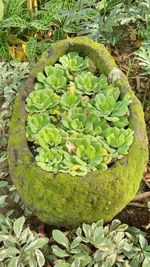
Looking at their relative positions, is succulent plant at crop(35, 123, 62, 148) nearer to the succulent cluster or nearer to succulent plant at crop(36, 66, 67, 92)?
the succulent cluster

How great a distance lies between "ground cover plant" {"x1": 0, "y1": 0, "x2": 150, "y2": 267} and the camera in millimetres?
2564

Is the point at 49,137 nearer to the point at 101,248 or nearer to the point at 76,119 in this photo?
the point at 76,119

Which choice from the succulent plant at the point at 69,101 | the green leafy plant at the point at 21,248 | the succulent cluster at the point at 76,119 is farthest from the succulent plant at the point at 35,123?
the green leafy plant at the point at 21,248

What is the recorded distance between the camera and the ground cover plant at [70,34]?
8.41 feet

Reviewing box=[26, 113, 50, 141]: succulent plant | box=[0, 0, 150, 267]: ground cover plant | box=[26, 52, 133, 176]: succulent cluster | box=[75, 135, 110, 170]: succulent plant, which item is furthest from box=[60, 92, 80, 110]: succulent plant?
box=[0, 0, 150, 267]: ground cover plant

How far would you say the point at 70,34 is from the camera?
10.8ft

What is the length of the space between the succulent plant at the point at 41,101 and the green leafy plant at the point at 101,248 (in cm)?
54

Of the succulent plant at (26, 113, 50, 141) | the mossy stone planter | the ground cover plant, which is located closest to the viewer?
the mossy stone planter

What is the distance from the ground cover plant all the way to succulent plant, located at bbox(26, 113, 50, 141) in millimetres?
312

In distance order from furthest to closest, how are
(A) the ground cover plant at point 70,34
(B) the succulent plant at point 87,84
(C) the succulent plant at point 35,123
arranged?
(A) the ground cover plant at point 70,34 < (B) the succulent plant at point 87,84 < (C) the succulent plant at point 35,123

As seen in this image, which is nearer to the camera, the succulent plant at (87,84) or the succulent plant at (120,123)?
the succulent plant at (120,123)

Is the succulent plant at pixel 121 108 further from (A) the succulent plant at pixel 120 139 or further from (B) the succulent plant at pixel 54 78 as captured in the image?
(B) the succulent plant at pixel 54 78

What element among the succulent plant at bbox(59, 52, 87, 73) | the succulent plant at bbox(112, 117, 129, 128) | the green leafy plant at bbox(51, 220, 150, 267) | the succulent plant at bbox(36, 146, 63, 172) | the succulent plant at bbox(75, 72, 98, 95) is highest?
the succulent plant at bbox(59, 52, 87, 73)

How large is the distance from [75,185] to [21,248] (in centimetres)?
36
